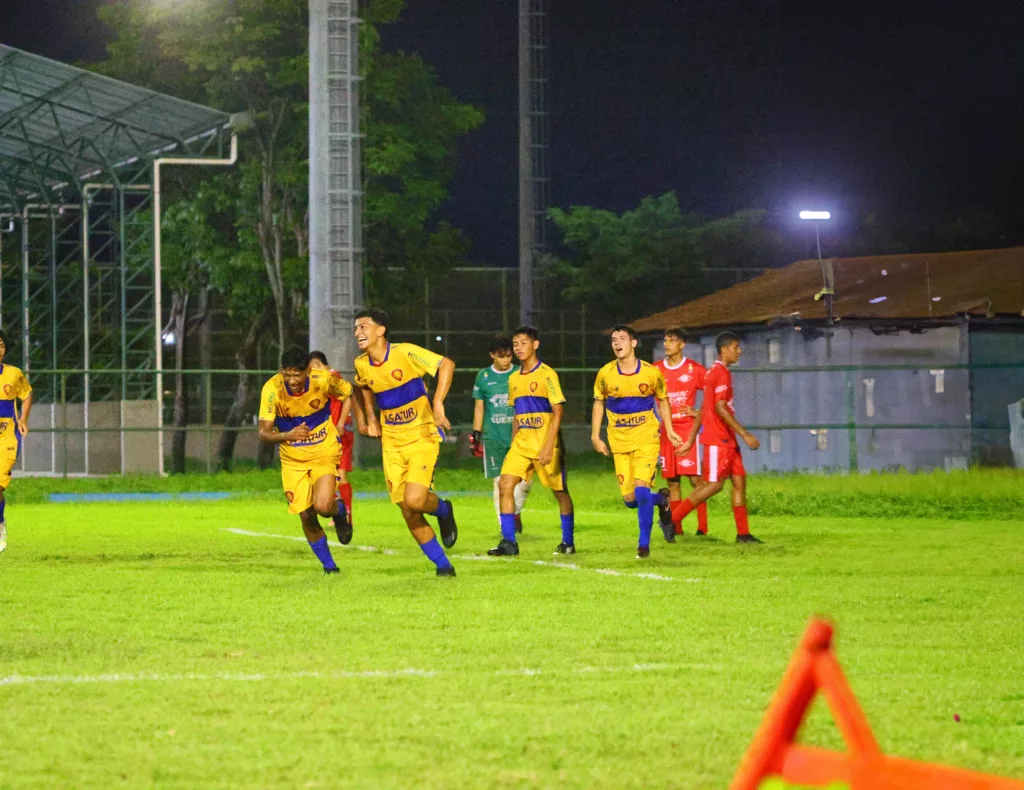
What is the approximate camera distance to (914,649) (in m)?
8.98

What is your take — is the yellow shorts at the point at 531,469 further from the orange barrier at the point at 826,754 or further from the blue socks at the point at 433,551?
the orange barrier at the point at 826,754

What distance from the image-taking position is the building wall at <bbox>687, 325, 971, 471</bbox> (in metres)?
32.0

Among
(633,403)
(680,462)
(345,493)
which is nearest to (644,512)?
(633,403)

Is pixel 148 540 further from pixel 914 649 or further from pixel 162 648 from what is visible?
pixel 914 649

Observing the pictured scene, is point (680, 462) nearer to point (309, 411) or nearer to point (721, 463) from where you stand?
point (721, 463)

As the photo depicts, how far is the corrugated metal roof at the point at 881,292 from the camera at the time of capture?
35.4 metres

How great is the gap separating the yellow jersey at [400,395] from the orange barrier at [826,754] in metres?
9.48

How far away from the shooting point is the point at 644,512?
48.7 feet

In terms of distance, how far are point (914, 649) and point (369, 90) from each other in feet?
103

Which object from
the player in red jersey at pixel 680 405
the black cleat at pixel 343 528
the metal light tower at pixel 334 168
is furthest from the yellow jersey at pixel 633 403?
the metal light tower at pixel 334 168

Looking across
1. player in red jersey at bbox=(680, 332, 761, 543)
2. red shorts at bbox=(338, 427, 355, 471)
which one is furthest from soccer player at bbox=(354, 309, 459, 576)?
red shorts at bbox=(338, 427, 355, 471)

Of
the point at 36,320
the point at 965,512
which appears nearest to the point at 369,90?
the point at 36,320

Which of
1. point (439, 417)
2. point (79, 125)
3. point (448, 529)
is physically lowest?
point (448, 529)

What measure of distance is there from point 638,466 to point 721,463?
2.00 metres
